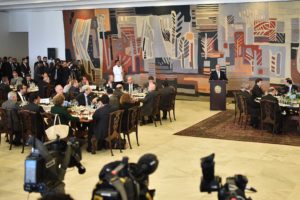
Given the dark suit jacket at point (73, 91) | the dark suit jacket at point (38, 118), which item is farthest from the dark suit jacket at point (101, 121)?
the dark suit jacket at point (73, 91)

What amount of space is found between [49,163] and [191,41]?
13.6m

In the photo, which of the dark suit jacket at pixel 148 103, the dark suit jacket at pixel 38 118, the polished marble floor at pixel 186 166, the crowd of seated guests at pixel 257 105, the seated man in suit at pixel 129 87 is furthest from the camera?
the seated man in suit at pixel 129 87

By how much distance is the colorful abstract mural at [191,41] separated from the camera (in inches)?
588

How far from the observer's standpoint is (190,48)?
1661 centimetres

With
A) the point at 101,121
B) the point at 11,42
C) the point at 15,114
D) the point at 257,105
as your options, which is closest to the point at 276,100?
the point at 257,105

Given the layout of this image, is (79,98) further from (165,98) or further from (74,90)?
(165,98)

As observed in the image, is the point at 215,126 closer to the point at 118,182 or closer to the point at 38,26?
Answer: the point at 118,182

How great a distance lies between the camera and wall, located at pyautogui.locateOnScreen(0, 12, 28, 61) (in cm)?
2248

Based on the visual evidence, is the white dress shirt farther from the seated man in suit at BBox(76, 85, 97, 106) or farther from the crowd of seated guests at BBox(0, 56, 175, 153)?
the seated man in suit at BBox(76, 85, 97, 106)

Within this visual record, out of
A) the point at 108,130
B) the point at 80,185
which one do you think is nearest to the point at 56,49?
the point at 108,130

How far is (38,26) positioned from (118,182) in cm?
1935

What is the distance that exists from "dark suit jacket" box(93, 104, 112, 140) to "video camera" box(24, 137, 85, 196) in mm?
5104

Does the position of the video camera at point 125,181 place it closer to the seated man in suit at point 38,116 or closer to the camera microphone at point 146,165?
the camera microphone at point 146,165

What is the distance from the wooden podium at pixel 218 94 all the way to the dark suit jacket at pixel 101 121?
19.7 feet
